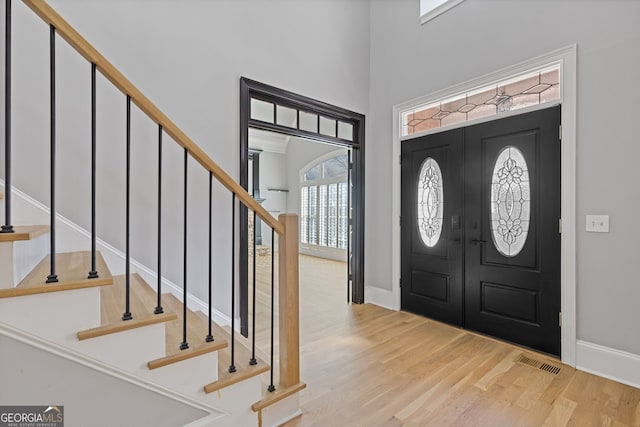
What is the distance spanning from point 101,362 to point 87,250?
46.8 inches

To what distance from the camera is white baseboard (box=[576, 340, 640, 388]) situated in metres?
2.19

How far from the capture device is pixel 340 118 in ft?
12.7

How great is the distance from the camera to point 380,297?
3.97 meters

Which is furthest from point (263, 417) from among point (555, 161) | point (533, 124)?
point (533, 124)

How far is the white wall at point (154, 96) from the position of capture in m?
2.09

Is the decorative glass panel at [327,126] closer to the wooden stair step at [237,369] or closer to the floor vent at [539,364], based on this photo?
the wooden stair step at [237,369]

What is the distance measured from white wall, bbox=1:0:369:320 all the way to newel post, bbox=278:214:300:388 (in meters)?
1.21

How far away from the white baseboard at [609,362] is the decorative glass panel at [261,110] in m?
3.41

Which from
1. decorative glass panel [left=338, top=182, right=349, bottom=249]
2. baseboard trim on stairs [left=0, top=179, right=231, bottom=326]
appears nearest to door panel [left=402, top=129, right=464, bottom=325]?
baseboard trim on stairs [left=0, top=179, right=231, bottom=326]

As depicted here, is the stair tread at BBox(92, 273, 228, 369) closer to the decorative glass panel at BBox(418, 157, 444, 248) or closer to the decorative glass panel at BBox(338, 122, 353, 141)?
the decorative glass panel at BBox(418, 157, 444, 248)

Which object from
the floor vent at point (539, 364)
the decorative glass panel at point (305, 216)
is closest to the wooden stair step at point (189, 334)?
the floor vent at point (539, 364)

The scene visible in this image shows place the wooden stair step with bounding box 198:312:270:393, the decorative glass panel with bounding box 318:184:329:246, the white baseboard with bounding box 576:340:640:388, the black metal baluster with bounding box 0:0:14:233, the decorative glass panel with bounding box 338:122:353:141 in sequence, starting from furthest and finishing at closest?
the decorative glass panel with bounding box 318:184:329:246, the decorative glass panel with bounding box 338:122:353:141, the white baseboard with bounding box 576:340:640:388, the wooden stair step with bounding box 198:312:270:393, the black metal baluster with bounding box 0:0:14:233

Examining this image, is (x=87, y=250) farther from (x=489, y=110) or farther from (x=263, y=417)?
(x=489, y=110)

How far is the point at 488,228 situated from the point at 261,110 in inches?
102
